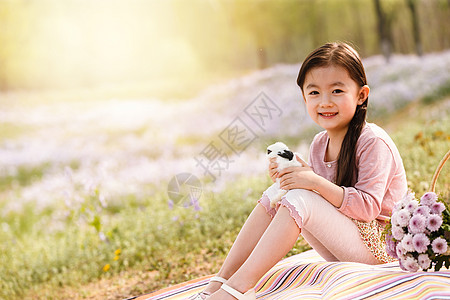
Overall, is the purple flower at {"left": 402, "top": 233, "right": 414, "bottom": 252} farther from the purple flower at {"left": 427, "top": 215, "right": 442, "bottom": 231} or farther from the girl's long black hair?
the girl's long black hair

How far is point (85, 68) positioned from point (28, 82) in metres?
0.85

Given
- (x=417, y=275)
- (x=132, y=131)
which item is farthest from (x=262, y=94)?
(x=417, y=275)

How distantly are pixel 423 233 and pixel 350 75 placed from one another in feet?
2.41

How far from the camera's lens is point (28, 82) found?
7.30m

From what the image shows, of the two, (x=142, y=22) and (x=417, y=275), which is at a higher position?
(x=142, y=22)

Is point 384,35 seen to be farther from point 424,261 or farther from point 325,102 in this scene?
point 424,261

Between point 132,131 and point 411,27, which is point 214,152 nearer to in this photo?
point 132,131

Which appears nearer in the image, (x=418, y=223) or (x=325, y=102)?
(x=418, y=223)

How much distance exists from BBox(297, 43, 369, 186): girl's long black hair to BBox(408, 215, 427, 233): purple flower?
0.42 m

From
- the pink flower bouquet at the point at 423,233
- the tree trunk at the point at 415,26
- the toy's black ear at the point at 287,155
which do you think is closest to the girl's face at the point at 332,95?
the toy's black ear at the point at 287,155

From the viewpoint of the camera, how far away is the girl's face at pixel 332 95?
7.36 feet

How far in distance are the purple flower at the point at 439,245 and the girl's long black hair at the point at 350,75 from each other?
502mm

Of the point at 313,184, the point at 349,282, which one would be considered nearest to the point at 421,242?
the point at 349,282

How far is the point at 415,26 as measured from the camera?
870 cm
